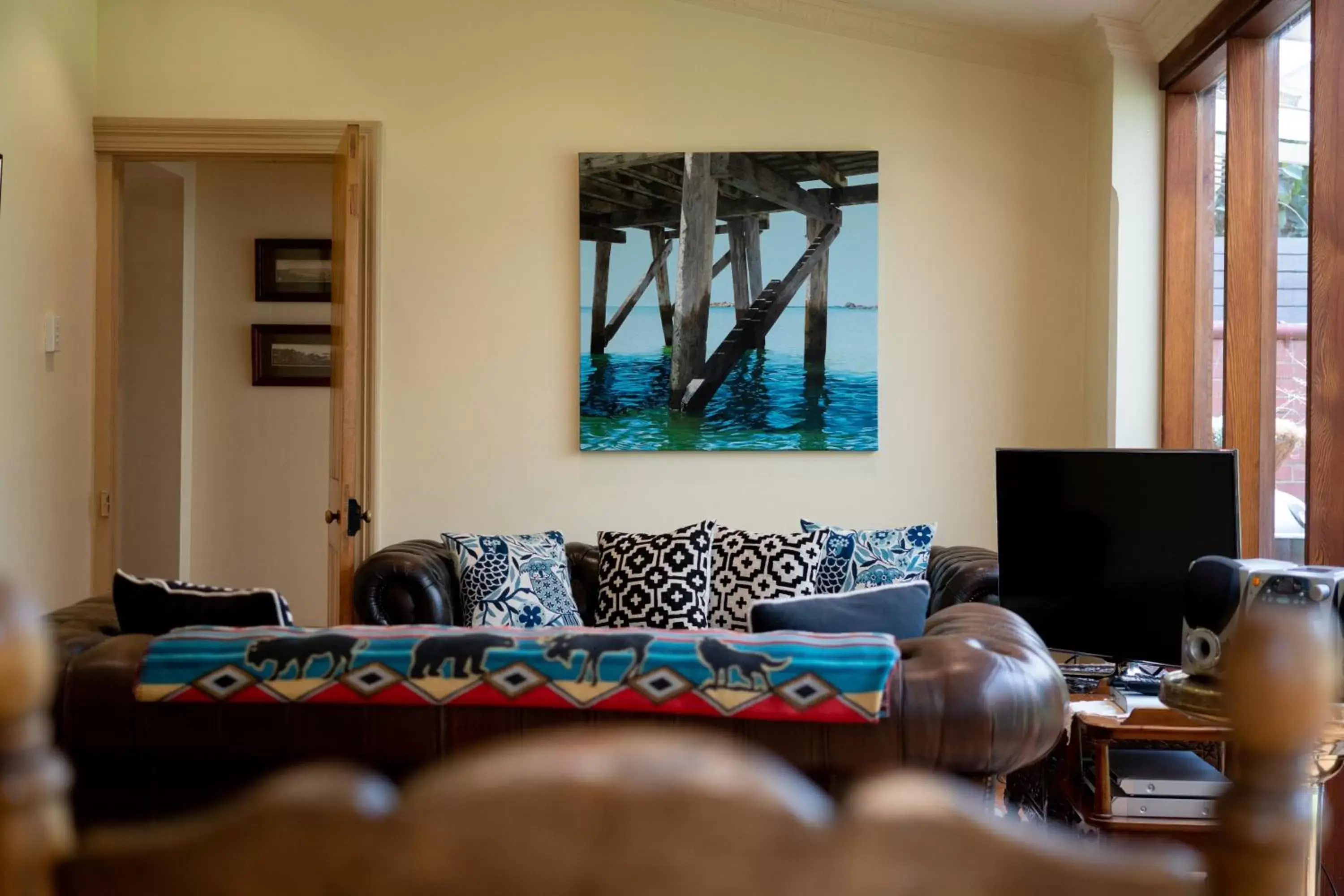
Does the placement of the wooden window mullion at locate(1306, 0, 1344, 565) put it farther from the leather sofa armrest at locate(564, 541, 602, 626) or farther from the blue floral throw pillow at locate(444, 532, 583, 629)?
the leather sofa armrest at locate(564, 541, 602, 626)

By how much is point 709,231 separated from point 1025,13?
1410mm

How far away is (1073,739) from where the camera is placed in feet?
9.32

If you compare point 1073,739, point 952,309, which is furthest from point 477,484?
point 1073,739

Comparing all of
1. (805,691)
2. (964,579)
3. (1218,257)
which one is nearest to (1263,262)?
(1218,257)

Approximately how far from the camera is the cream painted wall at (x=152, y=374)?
20.8ft

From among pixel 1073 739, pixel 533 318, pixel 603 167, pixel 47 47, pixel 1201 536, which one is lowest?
pixel 1073 739

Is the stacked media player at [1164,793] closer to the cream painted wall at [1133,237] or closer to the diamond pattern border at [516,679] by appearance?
the diamond pattern border at [516,679]

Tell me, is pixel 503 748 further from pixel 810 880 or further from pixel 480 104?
pixel 480 104

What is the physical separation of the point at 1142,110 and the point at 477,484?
2882 millimetres

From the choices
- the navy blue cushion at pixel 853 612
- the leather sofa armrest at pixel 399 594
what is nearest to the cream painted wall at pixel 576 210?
the leather sofa armrest at pixel 399 594

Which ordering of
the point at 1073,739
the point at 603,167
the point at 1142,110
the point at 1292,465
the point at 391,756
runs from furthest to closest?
the point at 603,167 → the point at 1142,110 → the point at 1292,465 → the point at 1073,739 → the point at 391,756

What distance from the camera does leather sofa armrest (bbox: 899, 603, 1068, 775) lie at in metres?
1.68

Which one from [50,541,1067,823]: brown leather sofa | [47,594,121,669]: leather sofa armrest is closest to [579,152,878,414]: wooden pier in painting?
Result: [47,594,121,669]: leather sofa armrest

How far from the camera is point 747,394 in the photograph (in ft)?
16.3
